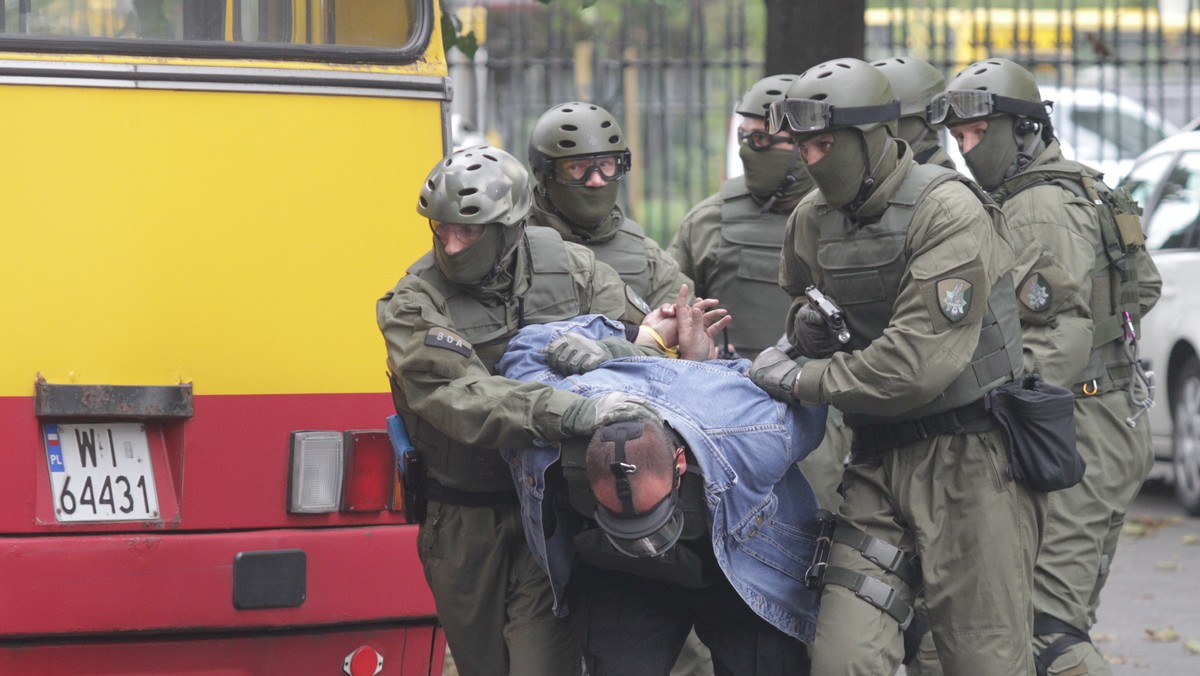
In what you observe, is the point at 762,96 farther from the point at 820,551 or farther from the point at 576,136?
the point at 820,551

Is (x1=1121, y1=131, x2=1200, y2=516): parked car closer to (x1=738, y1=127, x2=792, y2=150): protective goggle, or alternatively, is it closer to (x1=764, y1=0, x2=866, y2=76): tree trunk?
(x1=764, y1=0, x2=866, y2=76): tree trunk

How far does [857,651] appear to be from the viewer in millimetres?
3830

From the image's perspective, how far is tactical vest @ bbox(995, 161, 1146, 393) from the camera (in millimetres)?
5137

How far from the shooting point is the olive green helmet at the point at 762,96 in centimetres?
589

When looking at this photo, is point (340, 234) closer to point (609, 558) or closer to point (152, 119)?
point (152, 119)

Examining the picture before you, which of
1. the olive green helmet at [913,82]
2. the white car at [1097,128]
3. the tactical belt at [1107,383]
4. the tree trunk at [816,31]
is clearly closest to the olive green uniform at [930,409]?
the tactical belt at [1107,383]

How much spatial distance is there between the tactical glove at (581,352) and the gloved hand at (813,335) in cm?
45

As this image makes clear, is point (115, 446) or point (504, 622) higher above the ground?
point (115, 446)

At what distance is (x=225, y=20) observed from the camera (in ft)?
14.9

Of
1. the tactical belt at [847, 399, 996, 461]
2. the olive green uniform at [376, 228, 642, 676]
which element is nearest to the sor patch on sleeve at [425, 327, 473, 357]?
the olive green uniform at [376, 228, 642, 676]

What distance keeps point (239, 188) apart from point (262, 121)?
0.20 metres

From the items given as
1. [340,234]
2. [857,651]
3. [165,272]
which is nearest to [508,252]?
[340,234]

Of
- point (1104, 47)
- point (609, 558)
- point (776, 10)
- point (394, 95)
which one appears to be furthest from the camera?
point (1104, 47)

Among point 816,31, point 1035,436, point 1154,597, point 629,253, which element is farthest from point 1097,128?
point 1035,436
